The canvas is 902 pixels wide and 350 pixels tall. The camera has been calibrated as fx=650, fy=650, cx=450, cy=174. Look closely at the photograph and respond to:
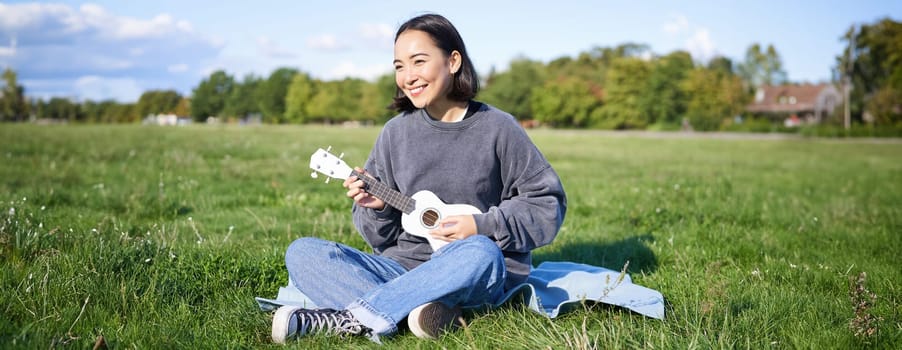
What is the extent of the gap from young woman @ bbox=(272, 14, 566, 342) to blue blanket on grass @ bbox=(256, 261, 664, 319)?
0.15m

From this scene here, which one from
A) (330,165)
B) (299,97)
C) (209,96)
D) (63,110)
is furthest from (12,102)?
(330,165)

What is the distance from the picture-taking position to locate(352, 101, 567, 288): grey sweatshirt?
11.7ft

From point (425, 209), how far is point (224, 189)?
20.0ft

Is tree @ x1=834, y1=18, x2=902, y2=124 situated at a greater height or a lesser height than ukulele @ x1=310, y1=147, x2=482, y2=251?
greater

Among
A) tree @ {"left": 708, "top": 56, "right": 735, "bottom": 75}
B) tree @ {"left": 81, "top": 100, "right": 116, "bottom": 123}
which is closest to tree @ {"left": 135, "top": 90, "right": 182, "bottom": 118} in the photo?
tree @ {"left": 81, "top": 100, "right": 116, "bottom": 123}

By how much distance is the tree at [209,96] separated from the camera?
39.6 m

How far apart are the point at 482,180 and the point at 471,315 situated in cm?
76

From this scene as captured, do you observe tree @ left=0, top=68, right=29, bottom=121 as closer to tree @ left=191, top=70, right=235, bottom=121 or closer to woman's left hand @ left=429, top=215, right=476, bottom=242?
tree @ left=191, top=70, right=235, bottom=121

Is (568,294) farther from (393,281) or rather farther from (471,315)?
(393,281)

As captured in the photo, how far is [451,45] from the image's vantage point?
3.76 meters

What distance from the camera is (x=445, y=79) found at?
12.2 feet

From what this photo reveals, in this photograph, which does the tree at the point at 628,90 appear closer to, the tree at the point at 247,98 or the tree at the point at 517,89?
the tree at the point at 517,89

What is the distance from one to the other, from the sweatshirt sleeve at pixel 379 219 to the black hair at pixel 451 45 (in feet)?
1.31

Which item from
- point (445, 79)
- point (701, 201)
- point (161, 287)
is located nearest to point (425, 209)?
point (445, 79)
